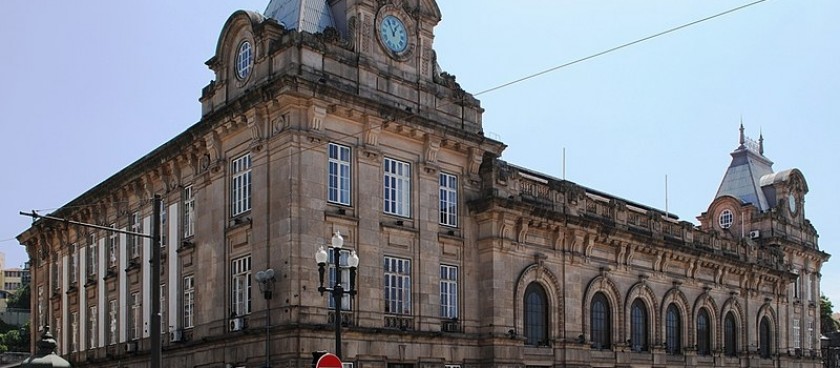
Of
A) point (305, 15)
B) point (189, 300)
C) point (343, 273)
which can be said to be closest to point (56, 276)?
point (189, 300)

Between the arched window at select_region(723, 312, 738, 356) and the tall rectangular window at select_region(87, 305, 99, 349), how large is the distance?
3178 centimetres

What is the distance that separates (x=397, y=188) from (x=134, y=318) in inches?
540

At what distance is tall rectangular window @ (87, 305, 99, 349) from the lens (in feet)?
140

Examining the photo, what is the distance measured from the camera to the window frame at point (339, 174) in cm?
3084

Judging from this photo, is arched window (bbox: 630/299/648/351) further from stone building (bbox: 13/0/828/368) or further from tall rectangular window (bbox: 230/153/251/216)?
tall rectangular window (bbox: 230/153/251/216)

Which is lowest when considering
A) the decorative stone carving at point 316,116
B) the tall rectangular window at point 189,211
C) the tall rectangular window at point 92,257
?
the tall rectangular window at point 92,257

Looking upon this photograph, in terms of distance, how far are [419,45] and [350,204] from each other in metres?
7.08

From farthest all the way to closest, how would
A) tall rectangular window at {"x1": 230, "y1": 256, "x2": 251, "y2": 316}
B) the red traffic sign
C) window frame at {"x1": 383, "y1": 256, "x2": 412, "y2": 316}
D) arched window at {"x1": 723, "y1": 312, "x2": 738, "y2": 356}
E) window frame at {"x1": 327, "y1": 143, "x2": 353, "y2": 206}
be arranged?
arched window at {"x1": 723, "y1": 312, "x2": 738, "y2": 356} < window frame at {"x1": 383, "y1": 256, "x2": 412, "y2": 316} < tall rectangular window at {"x1": 230, "y1": 256, "x2": 251, "y2": 316} < window frame at {"x1": 327, "y1": 143, "x2": 353, "y2": 206} < the red traffic sign

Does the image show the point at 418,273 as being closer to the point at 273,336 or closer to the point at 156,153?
the point at 273,336

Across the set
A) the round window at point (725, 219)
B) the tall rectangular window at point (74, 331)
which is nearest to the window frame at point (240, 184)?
the tall rectangular window at point (74, 331)

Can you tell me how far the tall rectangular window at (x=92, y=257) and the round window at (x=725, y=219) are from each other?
122 ft

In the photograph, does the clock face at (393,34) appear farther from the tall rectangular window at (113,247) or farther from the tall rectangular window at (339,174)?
the tall rectangular window at (113,247)

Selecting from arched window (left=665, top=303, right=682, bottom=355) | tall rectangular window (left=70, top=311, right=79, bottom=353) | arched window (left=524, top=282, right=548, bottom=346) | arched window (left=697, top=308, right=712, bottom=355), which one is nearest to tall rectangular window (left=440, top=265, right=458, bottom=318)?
arched window (left=524, top=282, right=548, bottom=346)

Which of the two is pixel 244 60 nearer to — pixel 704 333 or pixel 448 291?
pixel 448 291
